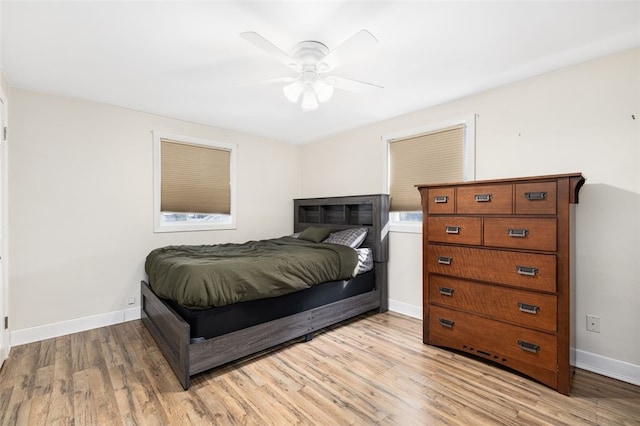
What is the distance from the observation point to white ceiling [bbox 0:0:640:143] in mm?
1716

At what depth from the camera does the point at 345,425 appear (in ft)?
5.43

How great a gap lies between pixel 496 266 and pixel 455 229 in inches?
16.4

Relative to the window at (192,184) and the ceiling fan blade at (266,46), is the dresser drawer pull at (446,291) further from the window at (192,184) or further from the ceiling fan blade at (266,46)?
the window at (192,184)

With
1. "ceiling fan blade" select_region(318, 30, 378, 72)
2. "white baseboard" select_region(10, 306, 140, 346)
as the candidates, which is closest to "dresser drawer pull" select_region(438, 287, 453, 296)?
"ceiling fan blade" select_region(318, 30, 378, 72)

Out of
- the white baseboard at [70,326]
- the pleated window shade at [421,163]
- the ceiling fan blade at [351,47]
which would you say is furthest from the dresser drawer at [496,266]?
the white baseboard at [70,326]

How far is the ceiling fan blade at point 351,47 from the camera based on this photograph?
165 centimetres

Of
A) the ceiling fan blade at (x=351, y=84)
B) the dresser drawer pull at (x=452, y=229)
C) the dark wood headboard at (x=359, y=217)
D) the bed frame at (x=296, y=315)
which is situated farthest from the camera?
the dark wood headboard at (x=359, y=217)

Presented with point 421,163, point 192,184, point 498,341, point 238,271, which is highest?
point 421,163

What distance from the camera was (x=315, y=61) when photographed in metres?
2.11

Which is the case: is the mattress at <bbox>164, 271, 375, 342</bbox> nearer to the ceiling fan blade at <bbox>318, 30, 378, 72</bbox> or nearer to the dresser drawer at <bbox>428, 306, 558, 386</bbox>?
the dresser drawer at <bbox>428, 306, 558, 386</bbox>

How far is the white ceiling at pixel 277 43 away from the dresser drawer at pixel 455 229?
1.27 meters

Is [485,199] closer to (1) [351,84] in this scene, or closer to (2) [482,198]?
(2) [482,198]

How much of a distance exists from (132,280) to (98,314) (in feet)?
1.45

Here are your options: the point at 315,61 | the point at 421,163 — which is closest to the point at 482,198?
the point at 421,163
